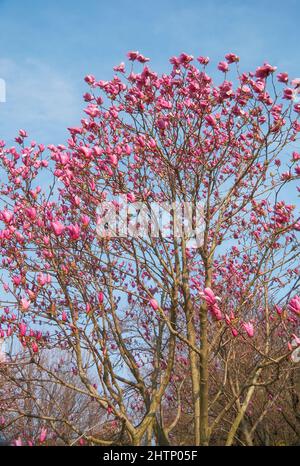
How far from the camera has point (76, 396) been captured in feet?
59.7

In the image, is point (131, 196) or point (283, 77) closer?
Answer: point (283, 77)

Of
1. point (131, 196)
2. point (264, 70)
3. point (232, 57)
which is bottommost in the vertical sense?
point (131, 196)

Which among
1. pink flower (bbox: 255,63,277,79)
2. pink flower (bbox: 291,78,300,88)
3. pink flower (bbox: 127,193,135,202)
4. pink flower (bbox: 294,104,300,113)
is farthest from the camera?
pink flower (bbox: 294,104,300,113)

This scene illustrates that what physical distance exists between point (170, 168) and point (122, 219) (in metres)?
0.92

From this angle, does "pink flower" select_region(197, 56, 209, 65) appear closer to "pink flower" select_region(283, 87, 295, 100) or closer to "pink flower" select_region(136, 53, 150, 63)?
"pink flower" select_region(136, 53, 150, 63)

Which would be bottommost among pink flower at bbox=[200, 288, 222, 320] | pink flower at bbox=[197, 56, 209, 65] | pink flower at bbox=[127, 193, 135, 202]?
pink flower at bbox=[200, 288, 222, 320]

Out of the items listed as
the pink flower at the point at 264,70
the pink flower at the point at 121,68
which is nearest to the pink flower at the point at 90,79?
the pink flower at the point at 121,68

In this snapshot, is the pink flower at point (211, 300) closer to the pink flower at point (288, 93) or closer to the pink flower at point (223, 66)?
the pink flower at point (288, 93)

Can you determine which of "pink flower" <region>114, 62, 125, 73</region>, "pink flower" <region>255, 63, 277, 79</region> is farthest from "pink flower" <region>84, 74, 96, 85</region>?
"pink flower" <region>255, 63, 277, 79</region>

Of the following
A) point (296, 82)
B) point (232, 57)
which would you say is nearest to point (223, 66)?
point (232, 57)

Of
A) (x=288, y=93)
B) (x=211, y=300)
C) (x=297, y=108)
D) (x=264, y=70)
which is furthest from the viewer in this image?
(x=297, y=108)

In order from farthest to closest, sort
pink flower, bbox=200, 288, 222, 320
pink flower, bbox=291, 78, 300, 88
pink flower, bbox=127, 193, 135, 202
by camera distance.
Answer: pink flower, bbox=127, 193, 135, 202 → pink flower, bbox=291, 78, 300, 88 → pink flower, bbox=200, 288, 222, 320

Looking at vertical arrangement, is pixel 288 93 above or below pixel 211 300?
above

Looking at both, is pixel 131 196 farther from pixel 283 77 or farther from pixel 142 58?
pixel 283 77
